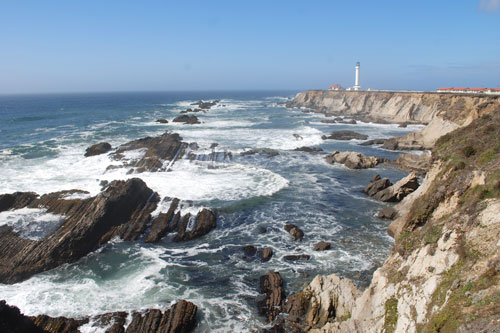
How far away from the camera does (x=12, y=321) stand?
10469mm

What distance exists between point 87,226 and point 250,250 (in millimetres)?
9683

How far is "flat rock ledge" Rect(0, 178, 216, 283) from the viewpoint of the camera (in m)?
16.6

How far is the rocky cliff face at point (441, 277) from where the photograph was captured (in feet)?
23.7

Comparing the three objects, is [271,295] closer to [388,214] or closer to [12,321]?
[12,321]

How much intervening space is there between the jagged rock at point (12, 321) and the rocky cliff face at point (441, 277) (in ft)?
31.7

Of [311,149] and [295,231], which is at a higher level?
[311,149]

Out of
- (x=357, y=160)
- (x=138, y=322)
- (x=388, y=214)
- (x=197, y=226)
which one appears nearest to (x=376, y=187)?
(x=388, y=214)

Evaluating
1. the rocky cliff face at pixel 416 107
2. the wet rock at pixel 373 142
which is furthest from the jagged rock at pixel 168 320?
the wet rock at pixel 373 142

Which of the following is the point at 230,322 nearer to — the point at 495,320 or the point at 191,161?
the point at 495,320

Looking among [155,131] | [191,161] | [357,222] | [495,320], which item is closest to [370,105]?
[155,131]

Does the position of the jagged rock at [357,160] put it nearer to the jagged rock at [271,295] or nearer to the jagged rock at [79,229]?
the jagged rock at [79,229]

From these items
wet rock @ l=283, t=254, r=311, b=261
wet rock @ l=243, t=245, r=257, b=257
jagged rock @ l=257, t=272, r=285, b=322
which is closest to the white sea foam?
wet rock @ l=243, t=245, r=257, b=257

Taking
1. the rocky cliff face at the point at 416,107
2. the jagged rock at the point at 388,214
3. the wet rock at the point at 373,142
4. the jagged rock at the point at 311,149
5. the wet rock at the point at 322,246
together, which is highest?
the rocky cliff face at the point at 416,107

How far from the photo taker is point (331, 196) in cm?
2614
